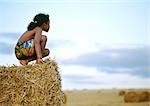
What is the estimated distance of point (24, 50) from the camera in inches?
393

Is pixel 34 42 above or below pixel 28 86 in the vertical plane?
above

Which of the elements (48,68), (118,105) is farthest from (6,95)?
(118,105)

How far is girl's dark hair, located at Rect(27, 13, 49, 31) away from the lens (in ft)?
33.5

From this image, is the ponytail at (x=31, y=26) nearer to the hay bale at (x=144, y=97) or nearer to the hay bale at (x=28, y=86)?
the hay bale at (x=28, y=86)

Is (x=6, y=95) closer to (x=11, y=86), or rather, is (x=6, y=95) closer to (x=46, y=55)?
(x=11, y=86)

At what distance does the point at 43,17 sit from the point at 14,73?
58.6 inches

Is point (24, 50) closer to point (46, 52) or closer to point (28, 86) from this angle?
point (46, 52)

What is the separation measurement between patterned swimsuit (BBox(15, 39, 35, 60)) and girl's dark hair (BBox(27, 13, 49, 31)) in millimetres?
379

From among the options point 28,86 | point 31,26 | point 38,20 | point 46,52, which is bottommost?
point 28,86

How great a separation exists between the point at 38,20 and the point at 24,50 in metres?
0.65

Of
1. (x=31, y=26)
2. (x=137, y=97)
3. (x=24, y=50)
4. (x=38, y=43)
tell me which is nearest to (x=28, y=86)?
(x=38, y=43)

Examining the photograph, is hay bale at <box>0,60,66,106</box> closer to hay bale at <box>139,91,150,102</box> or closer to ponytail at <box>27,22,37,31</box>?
ponytail at <box>27,22,37,31</box>

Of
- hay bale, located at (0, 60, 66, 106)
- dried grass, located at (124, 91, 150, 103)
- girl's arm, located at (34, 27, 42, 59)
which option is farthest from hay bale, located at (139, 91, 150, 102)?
hay bale, located at (0, 60, 66, 106)

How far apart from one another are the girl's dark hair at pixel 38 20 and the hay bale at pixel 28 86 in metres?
1.20
